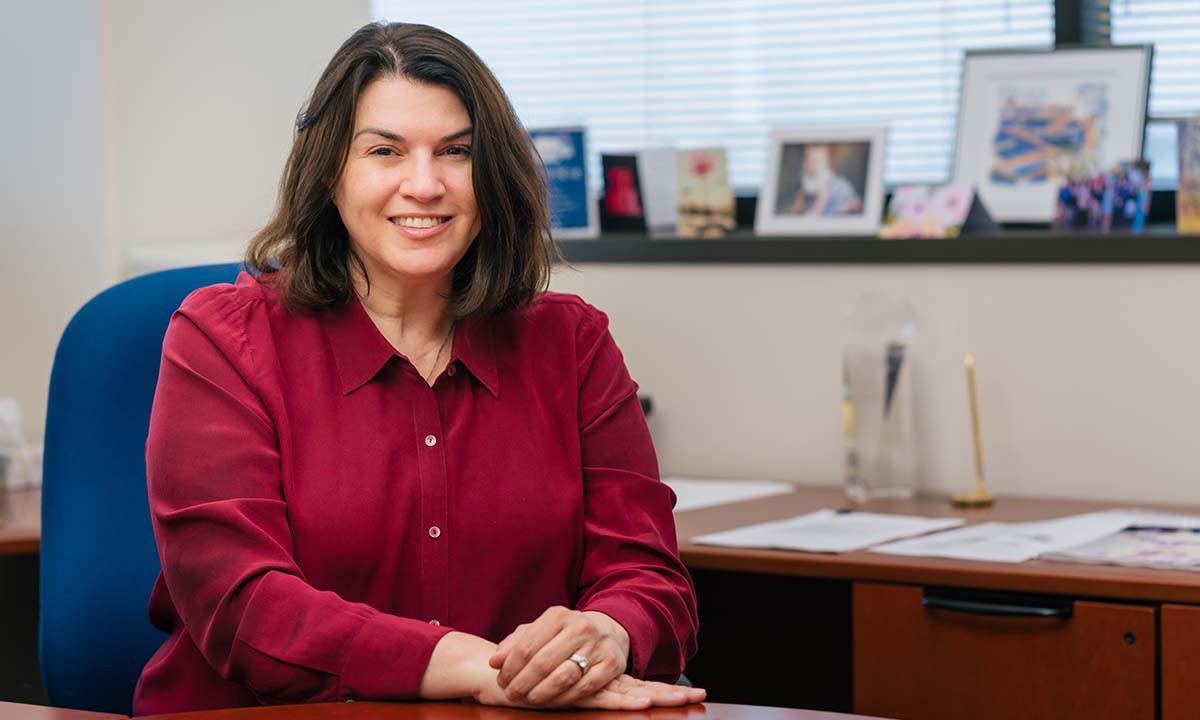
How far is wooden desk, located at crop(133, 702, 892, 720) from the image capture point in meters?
1.39

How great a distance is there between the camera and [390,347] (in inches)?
72.3

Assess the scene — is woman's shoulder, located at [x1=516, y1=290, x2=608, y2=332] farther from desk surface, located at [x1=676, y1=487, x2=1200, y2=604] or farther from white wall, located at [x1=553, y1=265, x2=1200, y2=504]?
white wall, located at [x1=553, y1=265, x2=1200, y2=504]

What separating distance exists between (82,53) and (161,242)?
377 millimetres

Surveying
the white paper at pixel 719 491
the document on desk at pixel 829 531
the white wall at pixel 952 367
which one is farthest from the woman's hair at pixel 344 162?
the white wall at pixel 952 367

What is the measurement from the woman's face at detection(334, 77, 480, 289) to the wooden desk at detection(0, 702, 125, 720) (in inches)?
24.9

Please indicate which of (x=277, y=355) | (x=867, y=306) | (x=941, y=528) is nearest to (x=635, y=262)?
(x=867, y=306)

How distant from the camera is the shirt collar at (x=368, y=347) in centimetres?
182

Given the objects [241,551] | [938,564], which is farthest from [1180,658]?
[241,551]

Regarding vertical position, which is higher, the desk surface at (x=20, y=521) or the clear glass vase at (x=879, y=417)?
the clear glass vase at (x=879, y=417)

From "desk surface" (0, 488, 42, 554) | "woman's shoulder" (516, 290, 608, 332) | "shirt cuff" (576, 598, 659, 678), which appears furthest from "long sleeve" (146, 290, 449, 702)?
"desk surface" (0, 488, 42, 554)

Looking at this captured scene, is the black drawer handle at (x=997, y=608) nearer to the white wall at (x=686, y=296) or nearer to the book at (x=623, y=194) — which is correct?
the white wall at (x=686, y=296)

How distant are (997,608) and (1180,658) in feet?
0.79

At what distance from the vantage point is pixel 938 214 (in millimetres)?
2828

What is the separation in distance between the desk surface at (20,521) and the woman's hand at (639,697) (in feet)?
3.23
